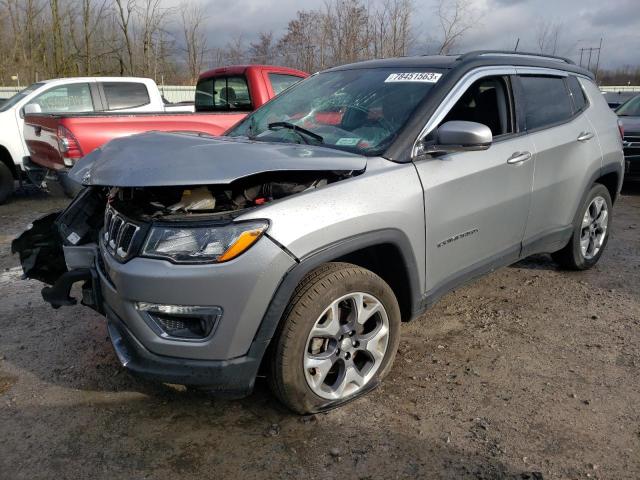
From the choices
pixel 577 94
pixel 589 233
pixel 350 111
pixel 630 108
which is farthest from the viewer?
pixel 630 108

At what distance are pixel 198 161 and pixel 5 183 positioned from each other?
694 centimetres

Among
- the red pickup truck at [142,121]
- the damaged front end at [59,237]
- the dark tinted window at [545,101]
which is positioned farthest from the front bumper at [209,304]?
the red pickup truck at [142,121]

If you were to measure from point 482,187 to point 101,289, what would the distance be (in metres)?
2.24

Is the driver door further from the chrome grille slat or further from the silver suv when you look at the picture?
the chrome grille slat

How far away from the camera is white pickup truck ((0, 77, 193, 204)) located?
7.88m

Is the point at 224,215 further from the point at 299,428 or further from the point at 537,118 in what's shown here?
the point at 537,118

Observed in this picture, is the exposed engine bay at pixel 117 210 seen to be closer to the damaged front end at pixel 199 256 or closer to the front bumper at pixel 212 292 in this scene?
the damaged front end at pixel 199 256

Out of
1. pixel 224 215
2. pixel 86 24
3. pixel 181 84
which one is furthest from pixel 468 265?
pixel 181 84

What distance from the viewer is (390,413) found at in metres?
2.72

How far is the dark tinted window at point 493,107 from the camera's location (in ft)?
11.5

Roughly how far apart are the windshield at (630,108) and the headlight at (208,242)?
31.4 feet

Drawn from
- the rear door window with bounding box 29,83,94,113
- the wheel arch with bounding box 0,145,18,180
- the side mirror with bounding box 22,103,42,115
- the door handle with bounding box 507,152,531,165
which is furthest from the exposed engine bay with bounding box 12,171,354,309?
the rear door window with bounding box 29,83,94,113

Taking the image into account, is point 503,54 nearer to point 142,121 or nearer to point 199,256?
point 199,256

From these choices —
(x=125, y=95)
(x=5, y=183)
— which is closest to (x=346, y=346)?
(x=5, y=183)
